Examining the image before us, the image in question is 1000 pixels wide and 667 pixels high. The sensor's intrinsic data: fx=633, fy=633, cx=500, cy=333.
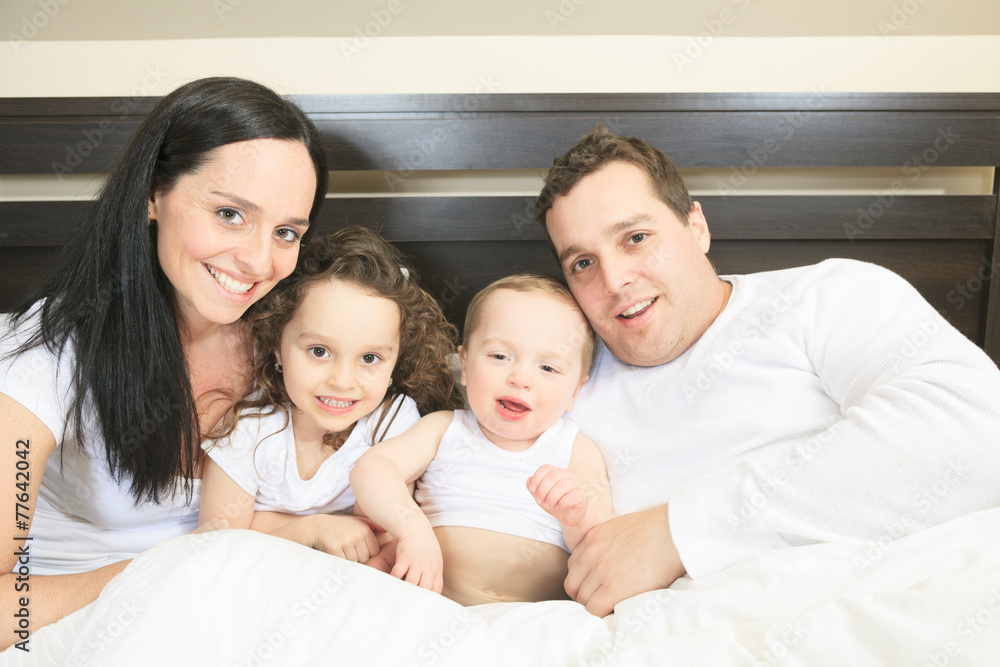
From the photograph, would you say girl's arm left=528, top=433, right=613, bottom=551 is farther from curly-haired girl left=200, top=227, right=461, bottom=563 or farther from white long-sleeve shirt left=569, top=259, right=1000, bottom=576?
curly-haired girl left=200, top=227, right=461, bottom=563

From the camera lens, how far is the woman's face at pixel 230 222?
3.82 feet

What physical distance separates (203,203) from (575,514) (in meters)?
0.89

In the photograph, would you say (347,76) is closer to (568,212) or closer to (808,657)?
(568,212)

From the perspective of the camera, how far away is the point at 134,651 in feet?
Result: 2.69

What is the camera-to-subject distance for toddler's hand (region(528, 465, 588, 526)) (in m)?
1.14

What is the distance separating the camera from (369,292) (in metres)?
1.36

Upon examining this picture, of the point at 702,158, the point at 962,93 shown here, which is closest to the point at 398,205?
the point at 702,158

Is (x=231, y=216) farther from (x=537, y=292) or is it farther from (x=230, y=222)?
(x=537, y=292)

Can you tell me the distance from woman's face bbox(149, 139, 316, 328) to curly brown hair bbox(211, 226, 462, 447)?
0.37 feet

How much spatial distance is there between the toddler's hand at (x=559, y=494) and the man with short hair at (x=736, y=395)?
93 millimetres

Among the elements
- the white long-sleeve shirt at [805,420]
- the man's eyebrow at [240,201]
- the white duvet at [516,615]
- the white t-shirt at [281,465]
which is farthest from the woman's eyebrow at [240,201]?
the white long-sleeve shirt at [805,420]

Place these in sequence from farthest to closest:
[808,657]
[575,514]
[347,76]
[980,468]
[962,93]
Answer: [347,76] < [962,93] < [575,514] < [980,468] < [808,657]

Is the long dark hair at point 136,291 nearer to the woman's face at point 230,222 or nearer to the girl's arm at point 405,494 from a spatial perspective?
the woman's face at point 230,222

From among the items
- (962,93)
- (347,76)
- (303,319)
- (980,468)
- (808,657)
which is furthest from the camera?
(347,76)
